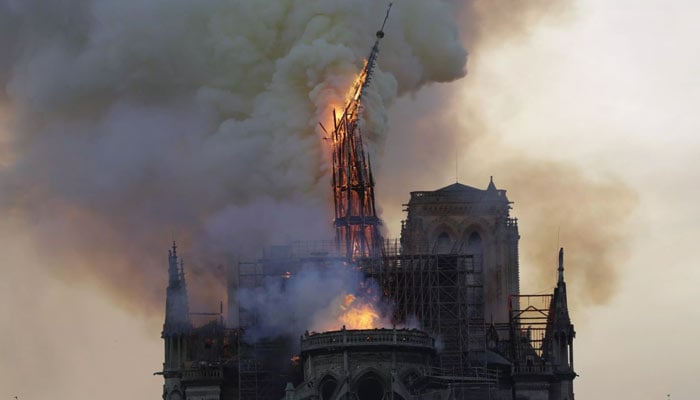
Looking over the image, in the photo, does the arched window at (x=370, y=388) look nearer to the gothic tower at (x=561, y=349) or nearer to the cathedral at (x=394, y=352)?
the cathedral at (x=394, y=352)

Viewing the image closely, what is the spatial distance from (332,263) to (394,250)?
27.6ft

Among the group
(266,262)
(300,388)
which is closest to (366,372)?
(300,388)

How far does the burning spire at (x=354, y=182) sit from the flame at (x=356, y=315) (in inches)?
304

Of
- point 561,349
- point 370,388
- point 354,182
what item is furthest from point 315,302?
point 561,349

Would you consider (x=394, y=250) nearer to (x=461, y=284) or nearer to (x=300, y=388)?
(x=461, y=284)

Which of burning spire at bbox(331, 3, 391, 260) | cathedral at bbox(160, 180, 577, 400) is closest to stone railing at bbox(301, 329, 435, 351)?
cathedral at bbox(160, 180, 577, 400)

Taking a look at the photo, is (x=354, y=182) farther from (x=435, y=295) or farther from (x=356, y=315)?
(x=356, y=315)

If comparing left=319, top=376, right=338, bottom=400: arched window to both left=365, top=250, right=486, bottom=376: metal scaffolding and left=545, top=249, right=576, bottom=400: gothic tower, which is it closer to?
left=365, top=250, right=486, bottom=376: metal scaffolding

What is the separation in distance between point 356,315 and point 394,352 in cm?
795

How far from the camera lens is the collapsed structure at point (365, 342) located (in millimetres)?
169500

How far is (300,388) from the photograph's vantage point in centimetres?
17075

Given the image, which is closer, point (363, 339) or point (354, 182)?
point (363, 339)

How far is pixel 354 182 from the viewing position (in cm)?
18575

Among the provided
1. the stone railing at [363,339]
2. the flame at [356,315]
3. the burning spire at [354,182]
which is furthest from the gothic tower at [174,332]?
the stone railing at [363,339]
